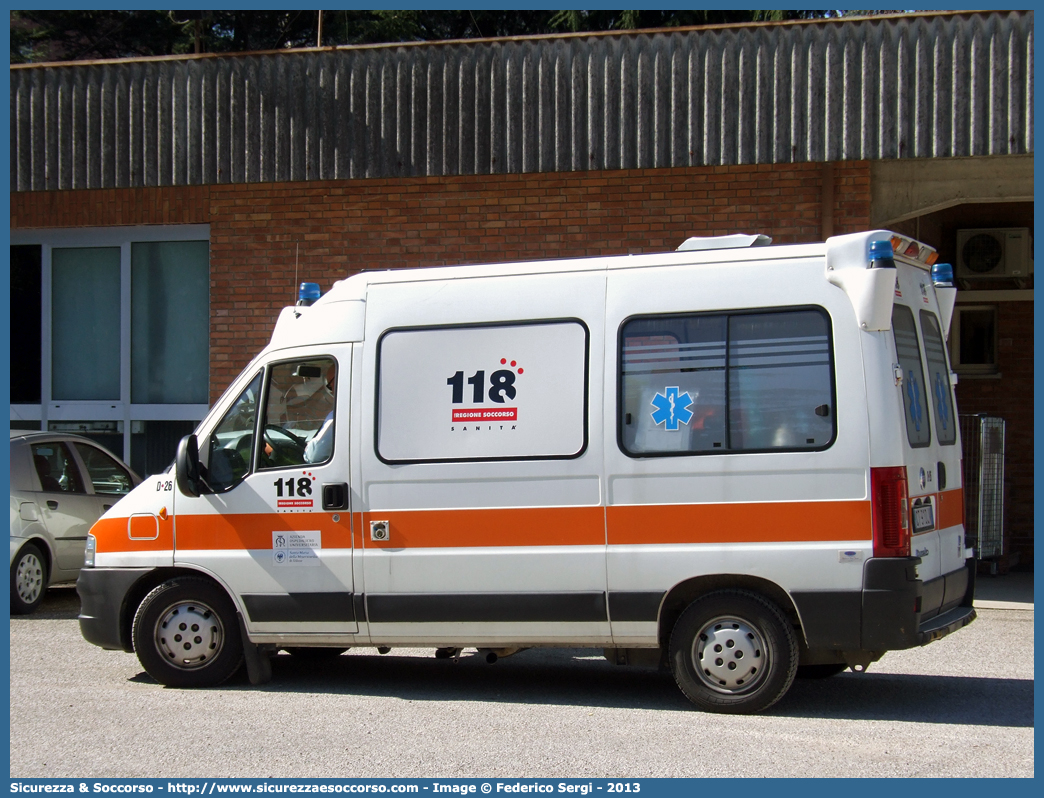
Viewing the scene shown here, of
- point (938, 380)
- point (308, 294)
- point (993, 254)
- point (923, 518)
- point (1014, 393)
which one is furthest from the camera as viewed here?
point (993, 254)

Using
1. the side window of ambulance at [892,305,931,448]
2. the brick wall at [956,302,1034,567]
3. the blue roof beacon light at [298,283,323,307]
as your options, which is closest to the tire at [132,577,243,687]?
the blue roof beacon light at [298,283,323,307]

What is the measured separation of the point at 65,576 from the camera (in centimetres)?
981

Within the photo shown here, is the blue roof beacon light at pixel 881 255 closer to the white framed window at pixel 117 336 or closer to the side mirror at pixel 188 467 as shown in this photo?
the side mirror at pixel 188 467

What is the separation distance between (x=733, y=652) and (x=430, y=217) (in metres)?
6.55

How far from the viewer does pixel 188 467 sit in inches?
258

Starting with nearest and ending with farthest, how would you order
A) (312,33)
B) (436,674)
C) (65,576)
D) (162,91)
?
(436,674), (65,576), (162,91), (312,33)

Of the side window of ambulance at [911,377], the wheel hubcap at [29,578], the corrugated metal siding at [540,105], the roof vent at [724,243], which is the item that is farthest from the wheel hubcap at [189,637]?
the corrugated metal siding at [540,105]

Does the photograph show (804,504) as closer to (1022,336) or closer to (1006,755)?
(1006,755)

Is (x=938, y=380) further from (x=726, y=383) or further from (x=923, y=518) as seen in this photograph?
(x=726, y=383)

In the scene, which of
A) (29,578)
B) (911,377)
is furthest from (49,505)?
(911,377)

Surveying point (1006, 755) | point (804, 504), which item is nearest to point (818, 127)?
point (804, 504)

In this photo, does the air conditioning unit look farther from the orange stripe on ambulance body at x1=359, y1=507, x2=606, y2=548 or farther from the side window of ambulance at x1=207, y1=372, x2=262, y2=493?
the side window of ambulance at x1=207, y1=372, x2=262, y2=493

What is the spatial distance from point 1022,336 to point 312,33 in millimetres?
Result: 12865
